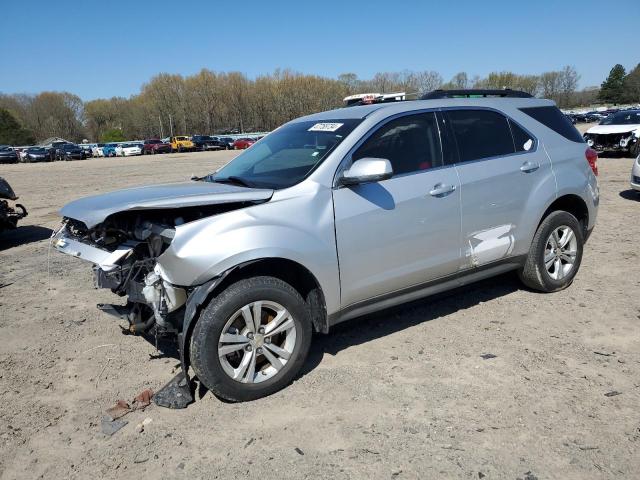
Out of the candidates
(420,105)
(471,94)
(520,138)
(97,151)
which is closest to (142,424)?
(420,105)

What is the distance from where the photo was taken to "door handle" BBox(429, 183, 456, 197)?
3896 mm

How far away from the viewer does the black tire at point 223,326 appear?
122 inches

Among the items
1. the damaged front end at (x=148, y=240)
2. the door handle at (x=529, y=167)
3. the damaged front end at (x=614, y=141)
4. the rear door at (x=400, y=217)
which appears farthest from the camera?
the damaged front end at (x=614, y=141)

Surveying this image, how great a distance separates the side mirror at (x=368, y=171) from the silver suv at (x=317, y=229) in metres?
0.01

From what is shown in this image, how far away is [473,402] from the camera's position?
3.21 metres

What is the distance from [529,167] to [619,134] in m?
15.5

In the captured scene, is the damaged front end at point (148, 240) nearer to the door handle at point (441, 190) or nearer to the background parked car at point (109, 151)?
the door handle at point (441, 190)

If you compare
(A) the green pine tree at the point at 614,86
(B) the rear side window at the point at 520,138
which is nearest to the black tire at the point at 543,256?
(B) the rear side window at the point at 520,138

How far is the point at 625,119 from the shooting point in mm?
17875

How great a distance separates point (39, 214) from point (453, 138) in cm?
1075

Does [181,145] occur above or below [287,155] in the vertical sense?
above

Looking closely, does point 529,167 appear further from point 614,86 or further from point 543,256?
point 614,86

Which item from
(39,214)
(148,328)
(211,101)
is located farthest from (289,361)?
(211,101)

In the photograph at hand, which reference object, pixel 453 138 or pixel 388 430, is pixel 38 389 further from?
pixel 453 138
